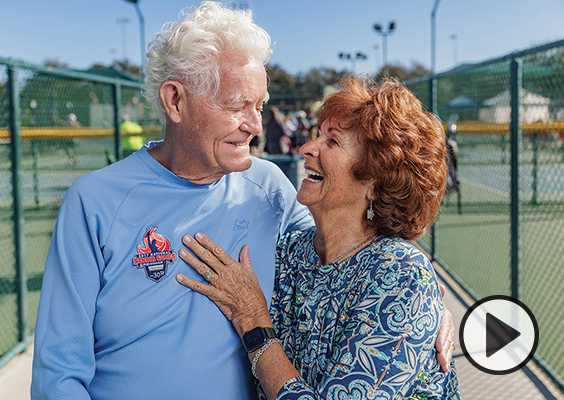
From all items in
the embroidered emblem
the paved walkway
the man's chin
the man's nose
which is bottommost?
the paved walkway

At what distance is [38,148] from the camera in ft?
19.5

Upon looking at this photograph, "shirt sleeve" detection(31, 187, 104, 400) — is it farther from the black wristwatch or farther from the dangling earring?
the dangling earring

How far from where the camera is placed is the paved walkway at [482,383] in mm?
3232

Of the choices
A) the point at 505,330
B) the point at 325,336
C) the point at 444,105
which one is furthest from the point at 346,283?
the point at 444,105

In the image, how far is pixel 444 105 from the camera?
21.9ft

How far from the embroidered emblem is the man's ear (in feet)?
1.38

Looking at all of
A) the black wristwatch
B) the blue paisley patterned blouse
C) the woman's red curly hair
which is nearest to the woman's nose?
the woman's red curly hair

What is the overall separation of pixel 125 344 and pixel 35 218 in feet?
25.5

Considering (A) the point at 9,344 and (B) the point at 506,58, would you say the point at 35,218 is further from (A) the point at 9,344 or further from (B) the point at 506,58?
(B) the point at 506,58

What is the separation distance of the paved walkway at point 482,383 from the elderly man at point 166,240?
214 centimetres

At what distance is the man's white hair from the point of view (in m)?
1.68

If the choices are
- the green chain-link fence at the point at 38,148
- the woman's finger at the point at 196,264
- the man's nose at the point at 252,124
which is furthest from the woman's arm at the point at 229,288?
the green chain-link fence at the point at 38,148
